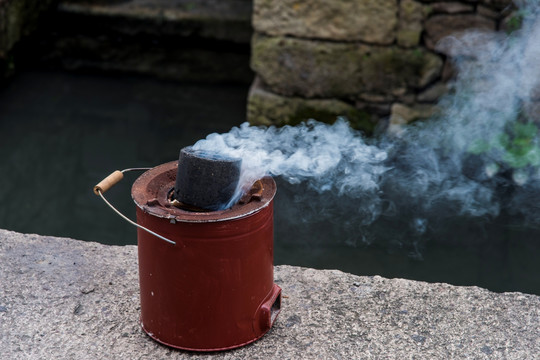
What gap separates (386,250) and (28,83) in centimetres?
458

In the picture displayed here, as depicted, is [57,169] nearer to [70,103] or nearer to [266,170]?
[70,103]

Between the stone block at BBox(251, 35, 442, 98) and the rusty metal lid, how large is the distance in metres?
2.61

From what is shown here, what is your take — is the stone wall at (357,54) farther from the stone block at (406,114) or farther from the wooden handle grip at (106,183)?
the wooden handle grip at (106,183)

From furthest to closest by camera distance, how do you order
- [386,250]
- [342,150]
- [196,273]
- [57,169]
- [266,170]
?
1. [57,169]
2. [386,250]
3. [342,150]
4. [266,170]
5. [196,273]

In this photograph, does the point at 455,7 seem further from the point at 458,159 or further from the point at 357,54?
the point at 458,159

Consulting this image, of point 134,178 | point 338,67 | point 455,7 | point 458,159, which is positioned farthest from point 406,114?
point 134,178

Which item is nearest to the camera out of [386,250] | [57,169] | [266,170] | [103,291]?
[266,170]

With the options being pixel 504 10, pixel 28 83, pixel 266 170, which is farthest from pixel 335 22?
pixel 28 83

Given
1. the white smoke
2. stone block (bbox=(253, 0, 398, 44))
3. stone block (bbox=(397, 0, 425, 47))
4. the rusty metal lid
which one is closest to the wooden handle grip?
the rusty metal lid

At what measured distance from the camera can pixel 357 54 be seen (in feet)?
16.3

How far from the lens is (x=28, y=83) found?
22.6 feet

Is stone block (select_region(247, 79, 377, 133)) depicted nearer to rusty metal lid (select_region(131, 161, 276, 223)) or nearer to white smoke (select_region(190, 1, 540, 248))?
white smoke (select_region(190, 1, 540, 248))

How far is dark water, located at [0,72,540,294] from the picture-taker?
13.9ft

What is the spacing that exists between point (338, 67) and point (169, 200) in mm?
2900
